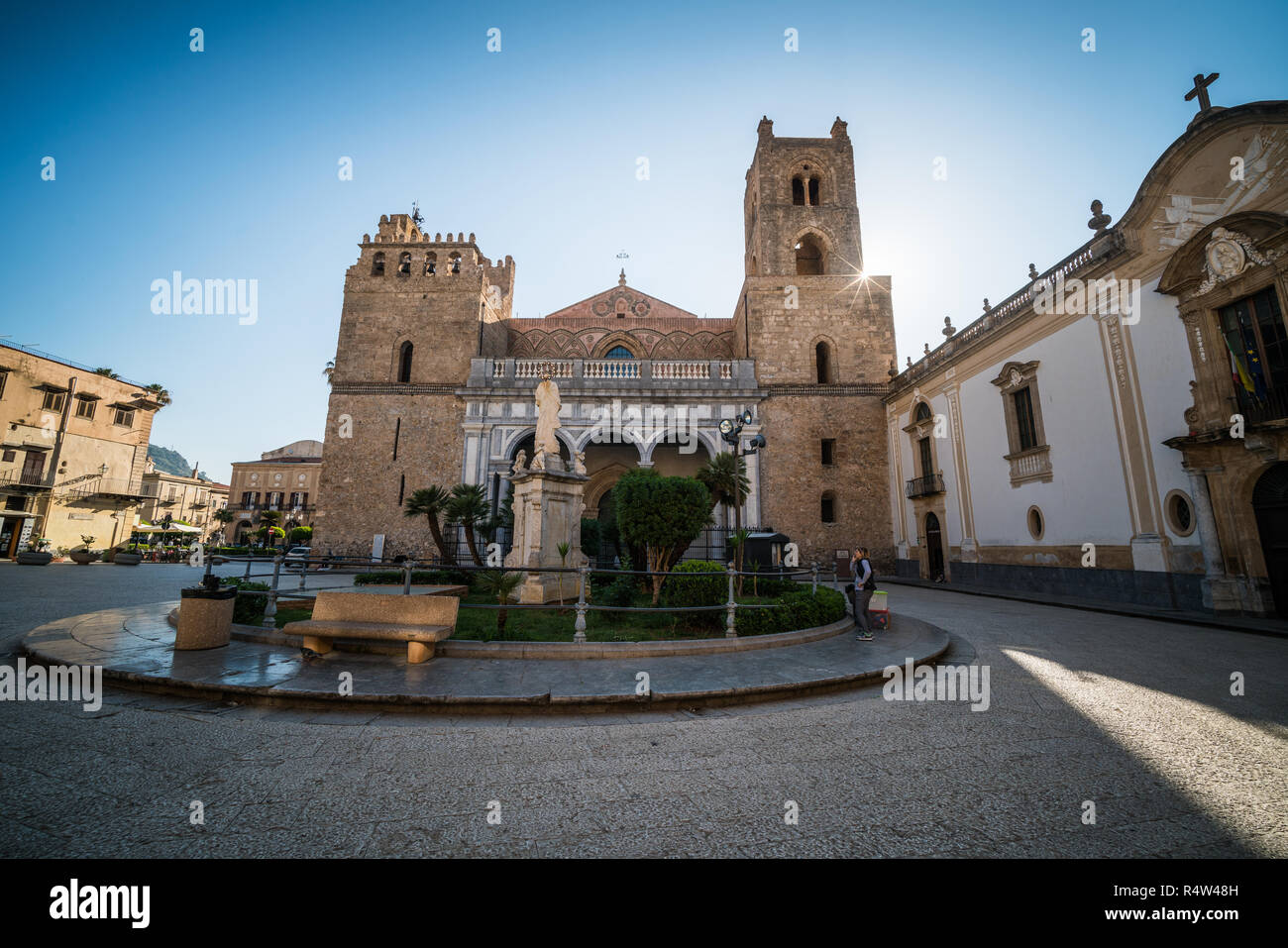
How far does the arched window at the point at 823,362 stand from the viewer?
21391 millimetres

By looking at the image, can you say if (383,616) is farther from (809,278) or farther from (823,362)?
(809,278)

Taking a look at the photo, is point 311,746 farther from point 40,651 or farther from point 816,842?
point 40,651

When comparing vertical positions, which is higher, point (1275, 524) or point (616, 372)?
point (616, 372)

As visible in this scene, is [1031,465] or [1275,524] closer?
[1275,524]

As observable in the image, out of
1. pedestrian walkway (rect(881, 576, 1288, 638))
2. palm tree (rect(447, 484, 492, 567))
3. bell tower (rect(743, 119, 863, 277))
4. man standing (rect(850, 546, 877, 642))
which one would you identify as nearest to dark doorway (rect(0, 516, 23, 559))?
palm tree (rect(447, 484, 492, 567))

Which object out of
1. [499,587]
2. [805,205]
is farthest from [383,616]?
[805,205]

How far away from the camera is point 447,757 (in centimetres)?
300

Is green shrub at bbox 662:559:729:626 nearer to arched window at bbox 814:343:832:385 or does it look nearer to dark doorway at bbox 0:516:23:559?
arched window at bbox 814:343:832:385

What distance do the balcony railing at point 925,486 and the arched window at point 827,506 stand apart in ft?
8.64

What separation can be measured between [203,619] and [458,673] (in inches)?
121

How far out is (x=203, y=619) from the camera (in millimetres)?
5348

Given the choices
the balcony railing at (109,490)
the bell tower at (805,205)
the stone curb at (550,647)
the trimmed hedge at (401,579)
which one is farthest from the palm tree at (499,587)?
the balcony railing at (109,490)

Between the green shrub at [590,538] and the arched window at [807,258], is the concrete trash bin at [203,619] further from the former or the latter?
the arched window at [807,258]

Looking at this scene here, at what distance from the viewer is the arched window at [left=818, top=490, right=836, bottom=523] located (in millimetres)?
19766
